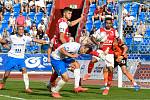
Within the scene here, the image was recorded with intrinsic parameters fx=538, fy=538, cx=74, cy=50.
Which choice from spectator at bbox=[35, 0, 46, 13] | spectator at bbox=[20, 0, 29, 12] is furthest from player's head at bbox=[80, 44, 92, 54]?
spectator at bbox=[20, 0, 29, 12]

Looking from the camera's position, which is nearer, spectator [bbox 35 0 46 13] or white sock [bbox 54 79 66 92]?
white sock [bbox 54 79 66 92]

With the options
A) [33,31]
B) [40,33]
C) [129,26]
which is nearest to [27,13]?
[33,31]

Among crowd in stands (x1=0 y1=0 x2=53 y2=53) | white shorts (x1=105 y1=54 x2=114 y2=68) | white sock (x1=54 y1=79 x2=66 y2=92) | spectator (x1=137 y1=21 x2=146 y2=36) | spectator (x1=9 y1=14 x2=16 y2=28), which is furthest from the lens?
spectator (x1=9 y1=14 x2=16 y2=28)

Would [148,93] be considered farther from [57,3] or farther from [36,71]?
[57,3]

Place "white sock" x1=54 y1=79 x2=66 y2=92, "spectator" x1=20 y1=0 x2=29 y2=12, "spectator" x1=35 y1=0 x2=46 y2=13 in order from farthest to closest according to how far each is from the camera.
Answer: "spectator" x1=20 y1=0 x2=29 y2=12 → "spectator" x1=35 y1=0 x2=46 y2=13 → "white sock" x1=54 y1=79 x2=66 y2=92

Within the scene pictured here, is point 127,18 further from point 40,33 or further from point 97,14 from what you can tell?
point 40,33

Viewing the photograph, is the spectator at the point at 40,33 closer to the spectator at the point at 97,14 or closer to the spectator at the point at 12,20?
the spectator at the point at 12,20

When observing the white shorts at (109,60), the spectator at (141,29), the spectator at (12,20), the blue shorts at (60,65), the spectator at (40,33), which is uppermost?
the blue shorts at (60,65)

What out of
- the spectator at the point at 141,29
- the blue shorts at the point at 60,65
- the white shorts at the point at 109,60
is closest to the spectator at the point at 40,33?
the spectator at the point at 141,29

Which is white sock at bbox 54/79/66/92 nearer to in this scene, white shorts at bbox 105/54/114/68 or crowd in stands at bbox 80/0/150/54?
white shorts at bbox 105/54/114/68

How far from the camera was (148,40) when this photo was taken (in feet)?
80.2

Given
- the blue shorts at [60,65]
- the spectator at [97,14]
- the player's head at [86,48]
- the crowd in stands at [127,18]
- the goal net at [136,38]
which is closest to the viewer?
the blue shorts at [60,65]

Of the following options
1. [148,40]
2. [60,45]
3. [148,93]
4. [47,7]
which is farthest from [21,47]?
[47,7]

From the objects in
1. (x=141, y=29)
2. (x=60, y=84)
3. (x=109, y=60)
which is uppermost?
(x=109, y=60)
